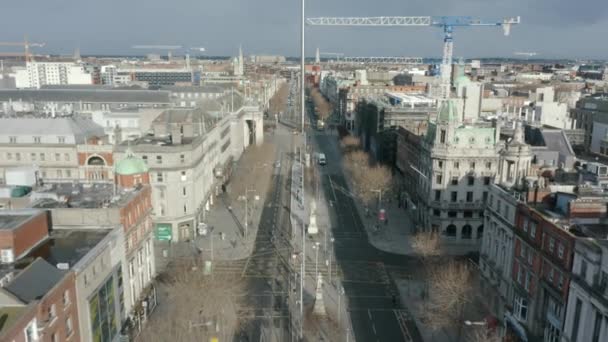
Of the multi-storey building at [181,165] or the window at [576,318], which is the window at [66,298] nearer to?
the multi-storey building at [181,165]

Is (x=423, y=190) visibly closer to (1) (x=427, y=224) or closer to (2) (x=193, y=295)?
(1) (x=427, y=224)

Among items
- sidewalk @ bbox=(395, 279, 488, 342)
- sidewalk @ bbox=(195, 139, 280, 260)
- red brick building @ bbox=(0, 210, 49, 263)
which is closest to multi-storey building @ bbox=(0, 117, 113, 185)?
sidewalk @ bbox=(195, 139, 280, 260)

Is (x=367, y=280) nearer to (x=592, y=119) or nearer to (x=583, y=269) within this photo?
(x=583, y=269)

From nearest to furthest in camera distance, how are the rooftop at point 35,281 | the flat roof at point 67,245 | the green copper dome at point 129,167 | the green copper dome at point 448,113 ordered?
the rooftop at point 35,281
the flat roof at point 67,245
the green copper dome at point 129,167
the green copper dome at point 448,113

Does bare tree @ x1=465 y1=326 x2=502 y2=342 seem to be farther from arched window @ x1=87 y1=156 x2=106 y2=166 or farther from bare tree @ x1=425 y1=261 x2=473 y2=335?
arched window @ x1=87 y1=156 x2=106 y2=166

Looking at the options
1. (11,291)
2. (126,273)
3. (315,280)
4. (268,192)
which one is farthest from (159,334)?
(268,192)

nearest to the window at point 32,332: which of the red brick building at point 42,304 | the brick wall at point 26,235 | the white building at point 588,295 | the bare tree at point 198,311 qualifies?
the red brick building at point 42,304

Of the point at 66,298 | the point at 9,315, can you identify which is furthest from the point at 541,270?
the point at 9,315
